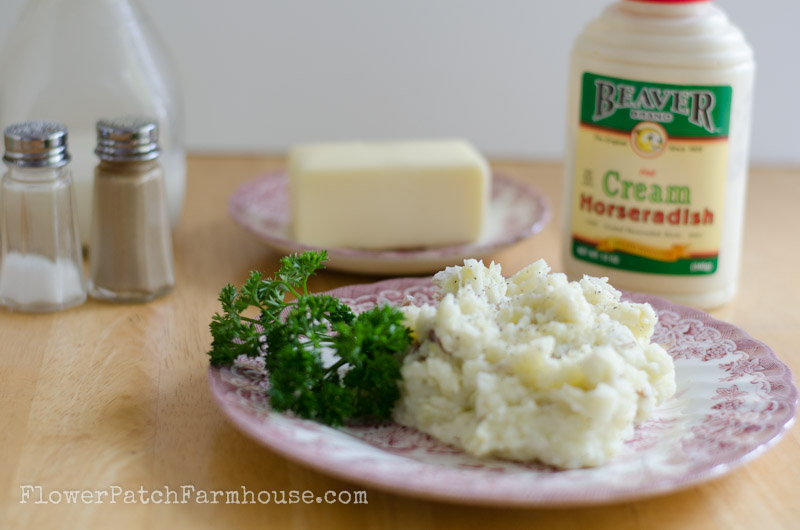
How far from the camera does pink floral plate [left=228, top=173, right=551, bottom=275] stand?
4.50ft

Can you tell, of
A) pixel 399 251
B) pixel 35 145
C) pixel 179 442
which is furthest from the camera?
pixel 399 251

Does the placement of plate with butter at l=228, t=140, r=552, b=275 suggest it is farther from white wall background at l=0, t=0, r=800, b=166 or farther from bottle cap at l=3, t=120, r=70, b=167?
white wall background at l=0, t=0, r=800, b=166

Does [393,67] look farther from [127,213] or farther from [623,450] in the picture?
[623,450]

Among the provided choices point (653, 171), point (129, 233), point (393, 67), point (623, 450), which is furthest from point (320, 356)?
point (393, 67)

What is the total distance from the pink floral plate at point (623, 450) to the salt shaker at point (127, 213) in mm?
361

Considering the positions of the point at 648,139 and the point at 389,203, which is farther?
the point at 389,203

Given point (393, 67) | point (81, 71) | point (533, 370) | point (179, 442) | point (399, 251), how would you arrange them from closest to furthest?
point (533, 370) → point (179, 442) → point (81, 71) → point (399, 251) → point (393, 67)

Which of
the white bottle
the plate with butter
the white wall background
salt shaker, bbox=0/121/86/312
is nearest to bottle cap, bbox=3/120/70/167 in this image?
salt shaker, bbox=0/121/86/312

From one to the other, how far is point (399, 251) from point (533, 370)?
719mm

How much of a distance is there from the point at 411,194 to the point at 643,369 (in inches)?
25.7

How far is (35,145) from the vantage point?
47.3 inches

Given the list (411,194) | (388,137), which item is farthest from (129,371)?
(388,137)

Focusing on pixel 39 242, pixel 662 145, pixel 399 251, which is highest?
pixel 662 145

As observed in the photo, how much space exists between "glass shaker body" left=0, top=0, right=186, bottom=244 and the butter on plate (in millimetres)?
234
